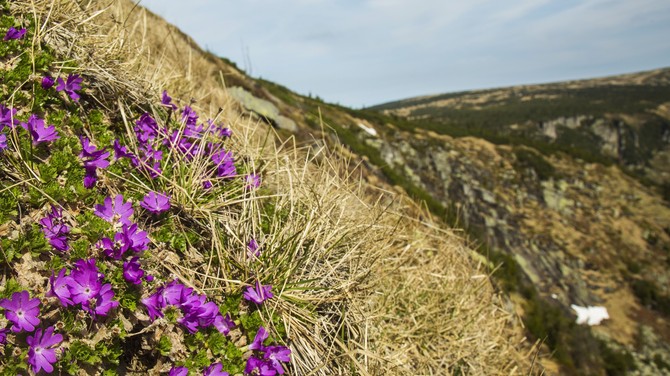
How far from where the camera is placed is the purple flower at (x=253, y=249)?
281 cm

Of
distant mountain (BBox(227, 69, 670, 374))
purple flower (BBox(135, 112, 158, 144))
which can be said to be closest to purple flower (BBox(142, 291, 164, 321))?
purple flower (BBox(135, 112, 158, 144))

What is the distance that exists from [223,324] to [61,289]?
2.90 ft

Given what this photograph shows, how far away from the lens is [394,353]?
321 cm

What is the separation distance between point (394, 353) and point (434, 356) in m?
0.68

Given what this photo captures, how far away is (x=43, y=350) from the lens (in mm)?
1816

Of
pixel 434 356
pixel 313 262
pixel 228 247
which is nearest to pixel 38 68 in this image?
pixel 228 247

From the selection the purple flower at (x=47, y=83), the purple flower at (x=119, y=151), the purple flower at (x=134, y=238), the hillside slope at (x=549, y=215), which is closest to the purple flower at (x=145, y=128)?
the purple flower at (x=119, y=151)

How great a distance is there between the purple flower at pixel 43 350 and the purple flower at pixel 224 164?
5.45ft

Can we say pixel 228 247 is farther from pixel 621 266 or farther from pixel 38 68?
pixel 621 266

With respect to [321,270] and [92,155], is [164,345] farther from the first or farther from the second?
[92,155]

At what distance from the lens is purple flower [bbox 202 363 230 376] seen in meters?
2.29

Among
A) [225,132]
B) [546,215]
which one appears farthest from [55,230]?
[546,215]

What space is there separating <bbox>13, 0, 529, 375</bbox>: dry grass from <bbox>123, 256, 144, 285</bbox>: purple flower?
0.78 feet

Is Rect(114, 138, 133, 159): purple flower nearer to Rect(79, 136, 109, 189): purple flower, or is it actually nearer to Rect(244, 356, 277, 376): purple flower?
Rect(79, 136, 109, 189): purple flower
